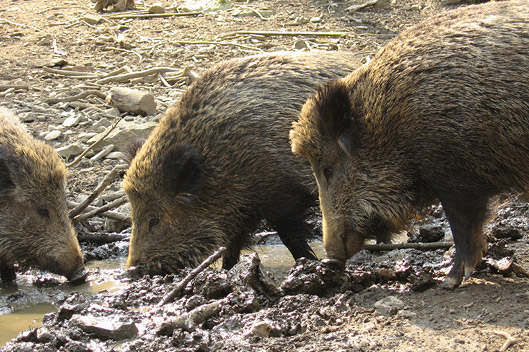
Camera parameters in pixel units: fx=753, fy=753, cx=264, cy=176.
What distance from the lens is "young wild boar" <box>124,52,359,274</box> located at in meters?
6.18

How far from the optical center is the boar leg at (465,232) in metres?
4.80

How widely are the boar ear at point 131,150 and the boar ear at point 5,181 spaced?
39.3 inches

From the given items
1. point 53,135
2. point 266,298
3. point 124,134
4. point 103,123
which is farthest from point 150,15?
point 266,298

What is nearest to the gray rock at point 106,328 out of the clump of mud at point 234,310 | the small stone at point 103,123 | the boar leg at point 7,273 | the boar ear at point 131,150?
the clump of mud at point 234,310

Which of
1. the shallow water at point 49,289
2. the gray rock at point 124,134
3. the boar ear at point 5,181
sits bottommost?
the shallow water at point 49,289

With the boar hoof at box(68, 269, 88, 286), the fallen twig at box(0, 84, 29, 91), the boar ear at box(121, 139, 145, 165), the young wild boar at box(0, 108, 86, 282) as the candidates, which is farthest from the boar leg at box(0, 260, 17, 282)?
the fallen twig at box(0, 84, 29, 91)

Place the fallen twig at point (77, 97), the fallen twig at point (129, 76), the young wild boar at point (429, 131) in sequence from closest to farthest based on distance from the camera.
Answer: the young wild boar at point (429, 131), the fallen twig at point (77, 97), the fallen twig at point (129, 76)

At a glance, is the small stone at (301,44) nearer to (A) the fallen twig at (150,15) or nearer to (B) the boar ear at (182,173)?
(A) the fallen twig at (150,15)

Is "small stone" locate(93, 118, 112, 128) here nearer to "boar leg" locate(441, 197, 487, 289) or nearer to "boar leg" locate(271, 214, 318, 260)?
"boar leg" locate(271, 214, 318, 260)

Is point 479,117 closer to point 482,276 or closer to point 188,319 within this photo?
point 482,276

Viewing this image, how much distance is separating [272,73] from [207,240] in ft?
5.11

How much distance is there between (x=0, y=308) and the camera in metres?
5.79

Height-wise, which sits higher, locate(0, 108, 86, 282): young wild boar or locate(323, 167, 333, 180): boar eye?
locate(323, 167, 333, 180): boar eye

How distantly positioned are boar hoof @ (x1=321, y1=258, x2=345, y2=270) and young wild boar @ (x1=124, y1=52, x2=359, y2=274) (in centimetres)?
105
